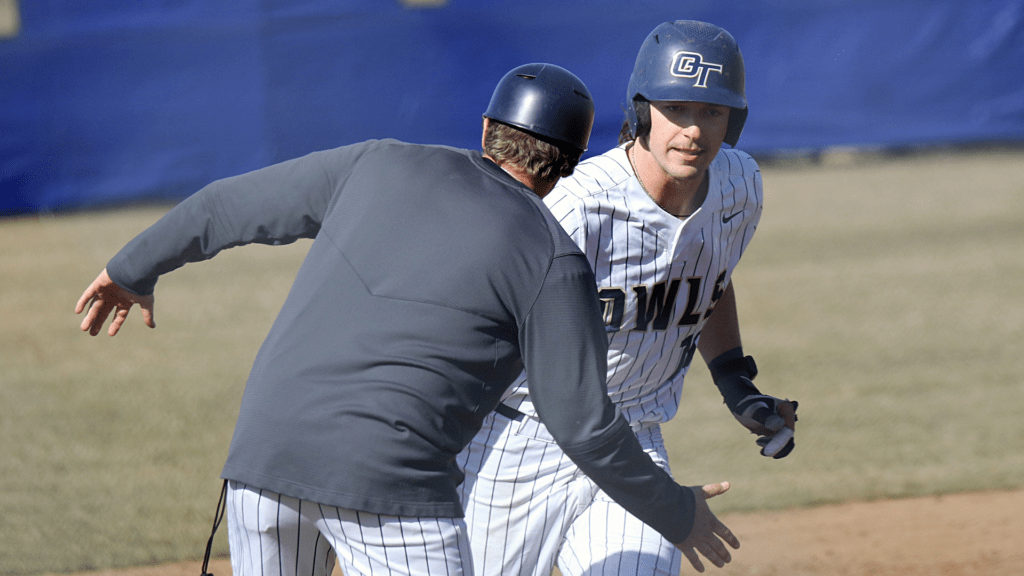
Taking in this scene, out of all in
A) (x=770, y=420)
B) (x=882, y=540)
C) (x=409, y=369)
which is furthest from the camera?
(x=882, y=540)

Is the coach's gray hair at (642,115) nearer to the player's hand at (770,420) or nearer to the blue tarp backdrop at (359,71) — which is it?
the player's hand at (770,420)

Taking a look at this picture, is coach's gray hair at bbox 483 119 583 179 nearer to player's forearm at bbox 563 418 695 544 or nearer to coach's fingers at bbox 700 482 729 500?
player's forearm at bbox 563 418 695 544

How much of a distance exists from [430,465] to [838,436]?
164 inches

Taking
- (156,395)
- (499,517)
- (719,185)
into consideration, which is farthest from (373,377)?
(156,395)

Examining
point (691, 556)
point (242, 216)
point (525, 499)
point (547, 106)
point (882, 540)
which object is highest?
point (547, 106)

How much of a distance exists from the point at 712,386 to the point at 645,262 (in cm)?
395

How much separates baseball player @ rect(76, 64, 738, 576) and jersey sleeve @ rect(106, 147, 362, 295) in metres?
0.07

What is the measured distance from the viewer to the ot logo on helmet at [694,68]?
287 cm

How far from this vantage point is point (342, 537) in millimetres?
2037

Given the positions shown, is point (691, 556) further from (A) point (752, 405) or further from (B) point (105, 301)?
(B) point (105, 301)

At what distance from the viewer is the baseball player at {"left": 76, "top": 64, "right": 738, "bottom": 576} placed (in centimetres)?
195

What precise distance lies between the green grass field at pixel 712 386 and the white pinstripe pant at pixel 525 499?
1.90 meters

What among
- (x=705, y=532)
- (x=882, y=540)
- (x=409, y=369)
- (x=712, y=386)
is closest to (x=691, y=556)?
(x=705, y=532)

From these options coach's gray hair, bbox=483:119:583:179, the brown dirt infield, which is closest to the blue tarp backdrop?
the brown dirt infield
